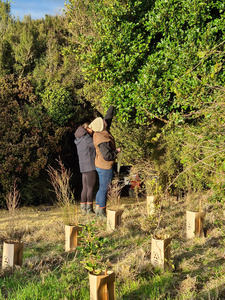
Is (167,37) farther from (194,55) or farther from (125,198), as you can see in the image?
(125,198)

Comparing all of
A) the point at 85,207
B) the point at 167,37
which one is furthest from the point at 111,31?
the point at 85,207

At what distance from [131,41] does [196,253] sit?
4346 millimetres

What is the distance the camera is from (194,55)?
Result: 5785 millimetres

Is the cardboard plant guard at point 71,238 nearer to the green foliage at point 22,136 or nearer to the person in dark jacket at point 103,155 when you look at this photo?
the person in dark jacket at point 103,155

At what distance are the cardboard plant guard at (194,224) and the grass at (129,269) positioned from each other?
144 mm

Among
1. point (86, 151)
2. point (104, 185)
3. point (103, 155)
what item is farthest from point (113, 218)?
point (86, 151)

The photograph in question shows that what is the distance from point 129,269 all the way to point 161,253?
1.40 feet

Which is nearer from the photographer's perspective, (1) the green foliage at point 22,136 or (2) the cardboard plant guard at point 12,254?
(2) the cardboard plant guard at point 12,254

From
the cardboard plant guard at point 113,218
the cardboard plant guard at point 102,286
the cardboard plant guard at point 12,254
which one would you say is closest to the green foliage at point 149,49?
the cardboard plant guard at point 113,218

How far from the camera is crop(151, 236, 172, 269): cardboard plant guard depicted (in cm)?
366

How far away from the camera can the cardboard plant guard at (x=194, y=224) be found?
4.79 m

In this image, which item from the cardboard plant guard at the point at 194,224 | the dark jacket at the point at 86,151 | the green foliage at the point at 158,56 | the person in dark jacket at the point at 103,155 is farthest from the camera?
the dark jacket at the point at 86,151

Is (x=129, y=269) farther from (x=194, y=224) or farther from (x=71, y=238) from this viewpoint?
(x=194, y=224)

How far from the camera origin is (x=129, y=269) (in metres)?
3.52
